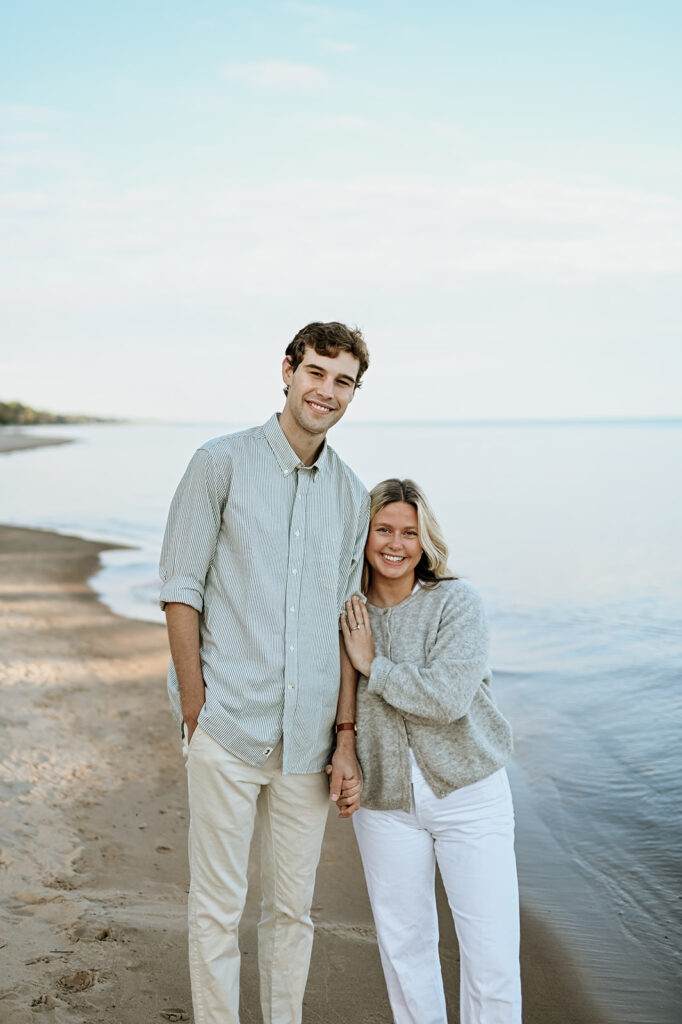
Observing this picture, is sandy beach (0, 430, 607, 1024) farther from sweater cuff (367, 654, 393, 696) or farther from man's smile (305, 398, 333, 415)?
man's smile (305, 398, 333, 415)

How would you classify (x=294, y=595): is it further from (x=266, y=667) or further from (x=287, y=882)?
(x=287, y=882)

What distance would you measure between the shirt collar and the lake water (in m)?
2.45

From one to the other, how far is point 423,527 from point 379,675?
20.5 inches

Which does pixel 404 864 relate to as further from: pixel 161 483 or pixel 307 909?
pixel 161 483

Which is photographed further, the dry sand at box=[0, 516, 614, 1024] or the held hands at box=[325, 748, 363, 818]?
the dry sand at box=[0, 516, 614, 1024]

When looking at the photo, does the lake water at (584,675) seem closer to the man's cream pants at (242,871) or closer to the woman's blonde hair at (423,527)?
the man's cream pants at (242,871)

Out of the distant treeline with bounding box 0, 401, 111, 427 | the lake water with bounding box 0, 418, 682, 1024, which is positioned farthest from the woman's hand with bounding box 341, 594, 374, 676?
the distant treeline with bounding box 0, 401, 111, 427

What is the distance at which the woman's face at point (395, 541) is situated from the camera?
305 centimetres

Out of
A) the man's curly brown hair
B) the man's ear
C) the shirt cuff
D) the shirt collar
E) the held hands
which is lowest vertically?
the held hands

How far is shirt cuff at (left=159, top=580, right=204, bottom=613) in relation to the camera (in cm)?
274

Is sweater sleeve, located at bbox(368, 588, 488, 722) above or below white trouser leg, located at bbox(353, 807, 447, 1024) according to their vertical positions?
above

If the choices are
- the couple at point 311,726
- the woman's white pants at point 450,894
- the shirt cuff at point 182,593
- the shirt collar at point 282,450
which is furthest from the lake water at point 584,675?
the shirt collar at point 282,450

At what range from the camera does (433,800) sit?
2.81 meters

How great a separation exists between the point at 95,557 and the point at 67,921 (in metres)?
11.2
